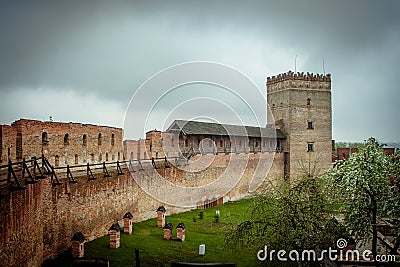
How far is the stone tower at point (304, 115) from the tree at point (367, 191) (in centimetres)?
2382

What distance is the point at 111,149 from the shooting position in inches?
965

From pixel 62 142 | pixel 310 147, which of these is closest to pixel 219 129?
pixel 310 147

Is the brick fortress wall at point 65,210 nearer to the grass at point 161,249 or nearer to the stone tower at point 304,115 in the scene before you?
the grass at point 161,249

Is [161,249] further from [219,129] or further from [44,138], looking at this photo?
[219,129]

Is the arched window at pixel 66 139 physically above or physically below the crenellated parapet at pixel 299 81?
below

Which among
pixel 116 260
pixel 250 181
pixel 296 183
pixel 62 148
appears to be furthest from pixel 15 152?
pixel 250 181

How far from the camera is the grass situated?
13.6m

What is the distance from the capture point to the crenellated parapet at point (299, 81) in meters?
36.8

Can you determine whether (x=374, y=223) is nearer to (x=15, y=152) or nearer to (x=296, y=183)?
(x=296, y=183)

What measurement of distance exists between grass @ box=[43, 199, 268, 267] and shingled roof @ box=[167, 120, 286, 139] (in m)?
11.8

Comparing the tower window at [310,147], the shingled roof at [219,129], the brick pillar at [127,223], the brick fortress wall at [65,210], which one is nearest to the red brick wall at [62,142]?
the brick fortress wall at [65,210]

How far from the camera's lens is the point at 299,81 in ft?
121

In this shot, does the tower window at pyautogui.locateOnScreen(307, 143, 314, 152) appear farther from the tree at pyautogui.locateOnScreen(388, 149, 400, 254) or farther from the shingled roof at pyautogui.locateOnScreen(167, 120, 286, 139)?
the tree at pyautogui.locateOnScreen(388, 149, 400, 254)

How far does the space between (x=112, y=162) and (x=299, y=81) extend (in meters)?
22.0
